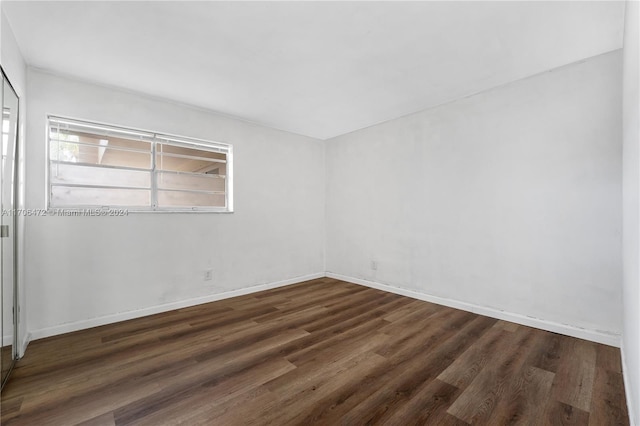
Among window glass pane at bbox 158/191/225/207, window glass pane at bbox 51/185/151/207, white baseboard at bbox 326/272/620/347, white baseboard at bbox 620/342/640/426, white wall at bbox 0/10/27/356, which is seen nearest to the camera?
white baseboard at bbox 620/342/640/426

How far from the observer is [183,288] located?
3.40m

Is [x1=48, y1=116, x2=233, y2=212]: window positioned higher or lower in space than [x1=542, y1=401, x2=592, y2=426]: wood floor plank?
higher

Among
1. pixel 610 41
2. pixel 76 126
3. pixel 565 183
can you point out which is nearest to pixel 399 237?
pixel 565 183

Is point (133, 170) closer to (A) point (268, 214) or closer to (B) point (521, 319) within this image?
(A) point (268, 214)

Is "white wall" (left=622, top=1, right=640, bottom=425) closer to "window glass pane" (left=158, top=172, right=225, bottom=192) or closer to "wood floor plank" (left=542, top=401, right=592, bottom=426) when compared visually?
"wood floor plank" (left=542, top=401, right=592, bottom=426)

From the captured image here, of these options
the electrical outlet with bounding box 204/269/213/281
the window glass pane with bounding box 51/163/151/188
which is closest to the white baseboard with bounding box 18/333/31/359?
the window glass pane with bounding box 51/163/151/188

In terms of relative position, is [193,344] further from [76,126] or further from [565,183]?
[565,183]

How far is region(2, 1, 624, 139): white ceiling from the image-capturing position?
1868 mm

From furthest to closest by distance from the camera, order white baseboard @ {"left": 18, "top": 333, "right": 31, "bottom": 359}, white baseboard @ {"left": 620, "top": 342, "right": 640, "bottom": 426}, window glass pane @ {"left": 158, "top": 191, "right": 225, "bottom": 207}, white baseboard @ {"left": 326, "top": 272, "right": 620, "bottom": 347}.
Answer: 1. window glass pane @ {"left": 158, "top": 191, "right": 225, "bottom": 207}
2. white baseboard @ {"left": 326, "top": 272, "right": 620, "bottom": 347}
3. white baseboard @ {"left": 18, "top": 333, "right": 31, "bottom": 359}
4. white baseboard @ {"left": 620, "top": 342, "right": 640, "bottom": 426}

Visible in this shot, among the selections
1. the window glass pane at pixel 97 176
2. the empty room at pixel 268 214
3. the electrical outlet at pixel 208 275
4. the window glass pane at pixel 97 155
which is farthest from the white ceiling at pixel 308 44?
the electrical outlet at pixel 208 275

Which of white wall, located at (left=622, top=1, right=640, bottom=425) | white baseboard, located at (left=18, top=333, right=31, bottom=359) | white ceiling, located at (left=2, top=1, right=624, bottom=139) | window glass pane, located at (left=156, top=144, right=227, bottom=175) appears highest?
white ceiling, located at (left=2, top=1, right=624, bottom=139)

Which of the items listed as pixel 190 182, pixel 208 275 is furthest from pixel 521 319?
pixel 190 182

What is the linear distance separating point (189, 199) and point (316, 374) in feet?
9.00

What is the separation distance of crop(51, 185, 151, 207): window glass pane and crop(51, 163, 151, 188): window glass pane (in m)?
0.07
